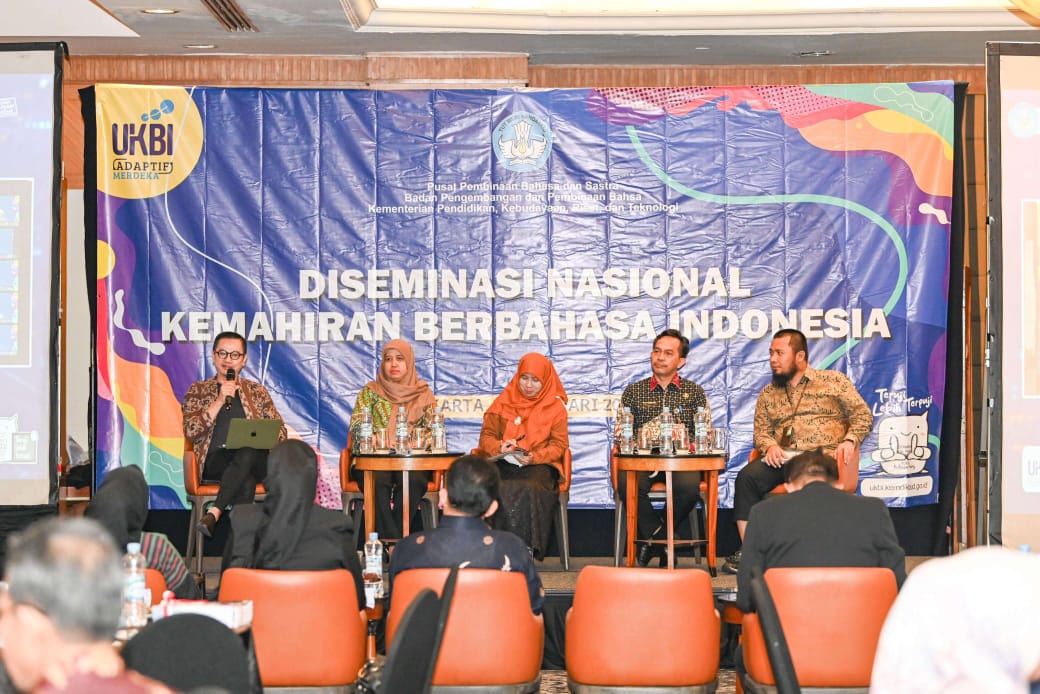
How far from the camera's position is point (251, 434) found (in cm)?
616

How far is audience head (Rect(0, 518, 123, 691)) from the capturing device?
1559 millimetres

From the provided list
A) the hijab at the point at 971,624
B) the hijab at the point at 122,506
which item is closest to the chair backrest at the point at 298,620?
the hijab at the point at 122,506

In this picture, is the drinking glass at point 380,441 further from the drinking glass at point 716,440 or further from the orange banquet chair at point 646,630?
the orange banquet chair at point 646,630

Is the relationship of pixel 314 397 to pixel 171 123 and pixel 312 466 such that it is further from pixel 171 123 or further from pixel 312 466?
pixel 312 466

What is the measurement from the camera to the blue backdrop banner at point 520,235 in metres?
6.80

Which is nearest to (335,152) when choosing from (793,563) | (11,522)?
(11,522)

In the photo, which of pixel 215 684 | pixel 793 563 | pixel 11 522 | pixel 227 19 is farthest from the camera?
pixel 227 19

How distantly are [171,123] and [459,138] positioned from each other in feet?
5.41

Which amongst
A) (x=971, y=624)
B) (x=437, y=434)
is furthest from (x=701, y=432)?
(x=971, y=624)

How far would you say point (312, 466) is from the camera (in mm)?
3912

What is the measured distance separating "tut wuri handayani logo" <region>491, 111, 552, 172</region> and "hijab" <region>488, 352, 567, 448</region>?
1.15 meters

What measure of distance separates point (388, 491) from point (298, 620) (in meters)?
2.92

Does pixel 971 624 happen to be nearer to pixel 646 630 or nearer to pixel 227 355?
pixel 646 630

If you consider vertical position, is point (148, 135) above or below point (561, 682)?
above
